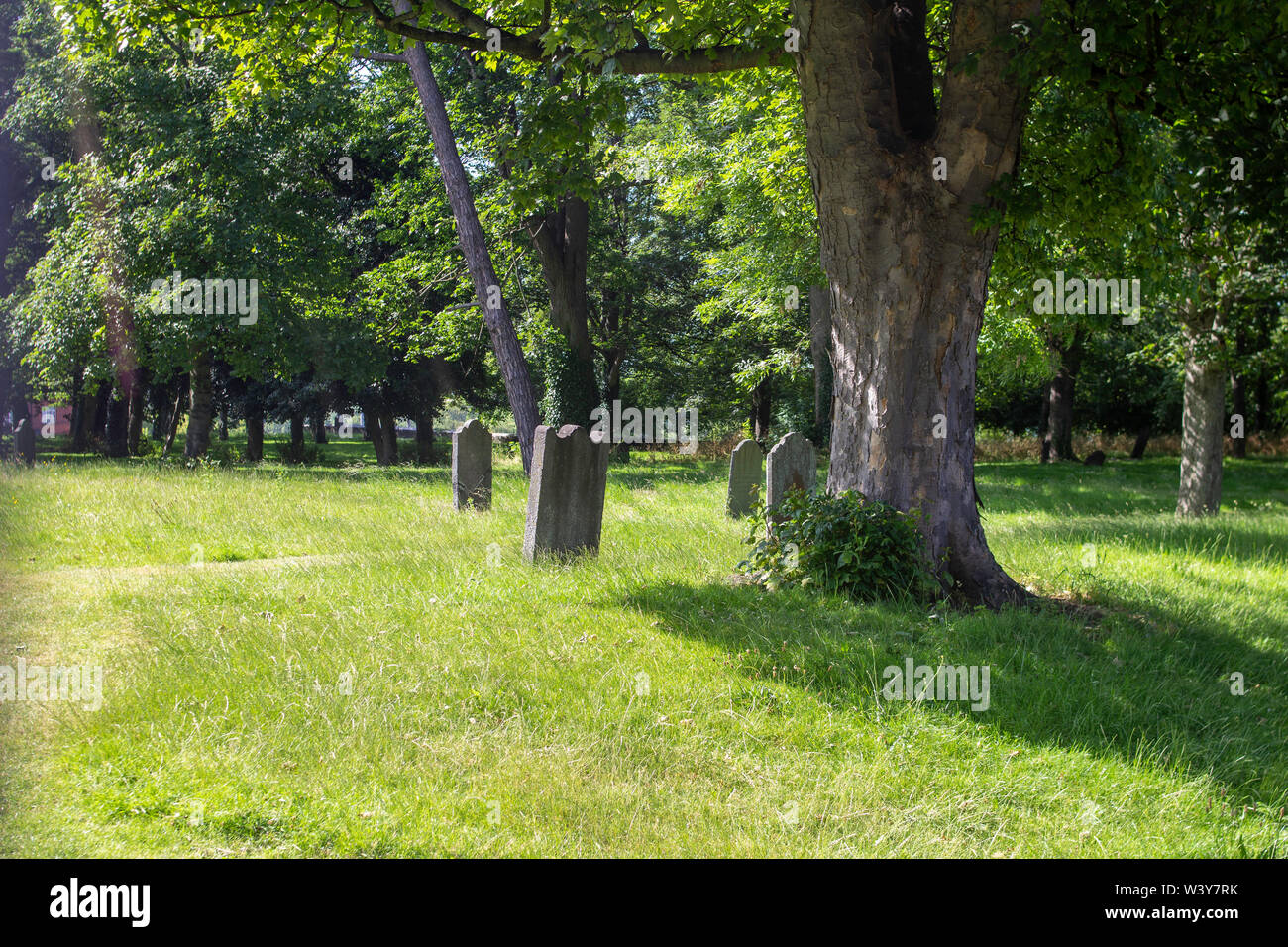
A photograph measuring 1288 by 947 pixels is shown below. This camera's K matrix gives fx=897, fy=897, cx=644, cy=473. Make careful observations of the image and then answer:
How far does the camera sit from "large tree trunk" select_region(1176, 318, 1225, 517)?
14.8 meters

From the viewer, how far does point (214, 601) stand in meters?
7.11

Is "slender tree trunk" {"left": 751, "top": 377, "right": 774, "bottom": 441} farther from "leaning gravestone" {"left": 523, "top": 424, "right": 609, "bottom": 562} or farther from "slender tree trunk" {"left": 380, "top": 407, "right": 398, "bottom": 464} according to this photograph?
"leaning gravestone" {"left": 523, "top": 424, "right": 609, "bottom": 562}

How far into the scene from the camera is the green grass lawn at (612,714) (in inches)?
153

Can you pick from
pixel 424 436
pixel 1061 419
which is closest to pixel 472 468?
pixel 424 436

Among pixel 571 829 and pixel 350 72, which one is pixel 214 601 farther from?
pixel 350 72

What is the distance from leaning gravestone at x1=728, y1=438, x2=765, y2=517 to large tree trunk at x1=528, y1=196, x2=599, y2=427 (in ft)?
34.5

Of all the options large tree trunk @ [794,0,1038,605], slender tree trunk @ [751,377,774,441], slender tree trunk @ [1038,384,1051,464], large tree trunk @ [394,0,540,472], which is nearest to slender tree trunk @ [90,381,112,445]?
large tree trunk @ [394,0,540,472]

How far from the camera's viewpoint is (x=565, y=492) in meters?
8.84

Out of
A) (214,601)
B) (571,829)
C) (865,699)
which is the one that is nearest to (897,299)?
(865,699)

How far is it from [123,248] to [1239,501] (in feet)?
84.3

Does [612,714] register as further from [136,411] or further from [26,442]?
[136,411]

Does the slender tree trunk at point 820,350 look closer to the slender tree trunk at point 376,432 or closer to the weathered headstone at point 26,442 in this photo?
the slender tree trunk at point 376,432

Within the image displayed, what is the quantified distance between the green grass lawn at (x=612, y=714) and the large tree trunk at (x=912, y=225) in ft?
3.88

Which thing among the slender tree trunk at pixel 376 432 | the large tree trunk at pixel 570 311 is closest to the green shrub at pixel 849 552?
the large tree trunk at pixel 570 311
